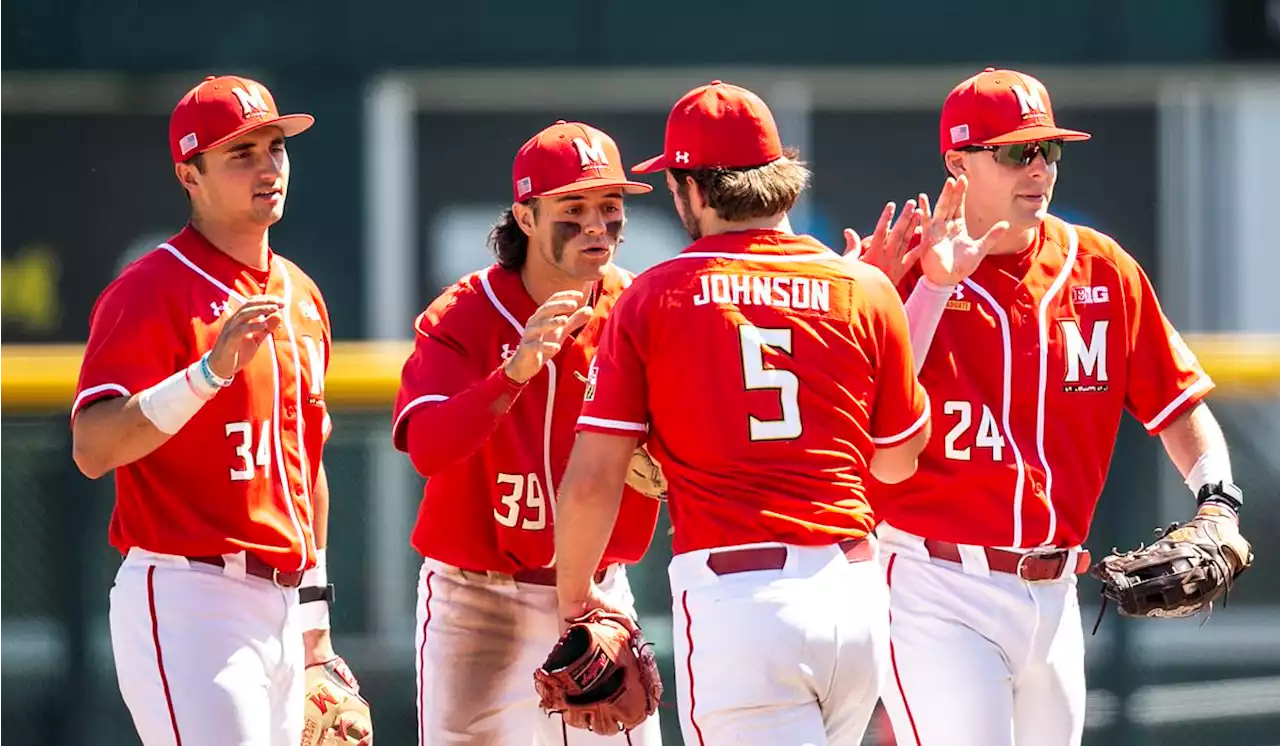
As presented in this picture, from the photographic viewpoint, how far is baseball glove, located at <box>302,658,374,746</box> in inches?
172

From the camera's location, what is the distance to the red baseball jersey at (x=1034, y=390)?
167 inches

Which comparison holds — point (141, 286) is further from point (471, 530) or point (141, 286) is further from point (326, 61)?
point (326, 61)

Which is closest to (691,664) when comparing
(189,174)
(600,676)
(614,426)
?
(600,676)

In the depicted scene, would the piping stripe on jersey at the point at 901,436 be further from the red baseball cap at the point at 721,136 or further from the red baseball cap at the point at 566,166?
the red baseball cap at the point at 566,166

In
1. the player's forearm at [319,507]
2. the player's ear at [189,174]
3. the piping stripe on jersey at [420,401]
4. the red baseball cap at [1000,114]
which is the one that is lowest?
the player's forearm at [319,507]

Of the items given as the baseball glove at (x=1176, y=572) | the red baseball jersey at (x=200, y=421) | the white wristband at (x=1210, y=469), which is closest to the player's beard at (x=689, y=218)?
the red baseball jersey at (x=200, y=421)

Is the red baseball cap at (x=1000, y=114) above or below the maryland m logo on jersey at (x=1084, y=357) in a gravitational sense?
above

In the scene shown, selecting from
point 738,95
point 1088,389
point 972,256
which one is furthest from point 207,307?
point 1088,389

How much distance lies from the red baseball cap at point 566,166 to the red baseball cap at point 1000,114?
707mm

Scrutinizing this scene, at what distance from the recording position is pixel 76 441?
3.94 metres

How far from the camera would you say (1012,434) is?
4.27 meters

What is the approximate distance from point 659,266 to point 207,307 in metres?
1.00

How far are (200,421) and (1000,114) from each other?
1.83 metres

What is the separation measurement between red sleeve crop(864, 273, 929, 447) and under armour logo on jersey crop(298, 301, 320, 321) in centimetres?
130
